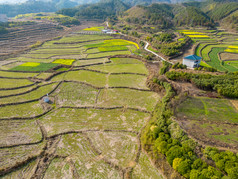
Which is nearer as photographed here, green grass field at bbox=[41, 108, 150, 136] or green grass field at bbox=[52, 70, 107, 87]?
green grass field at bbox=[41, 108, 150, 136]

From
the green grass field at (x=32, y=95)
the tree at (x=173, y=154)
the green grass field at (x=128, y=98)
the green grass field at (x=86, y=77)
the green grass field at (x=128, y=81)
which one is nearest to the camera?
the tree at (x=173, y=154)

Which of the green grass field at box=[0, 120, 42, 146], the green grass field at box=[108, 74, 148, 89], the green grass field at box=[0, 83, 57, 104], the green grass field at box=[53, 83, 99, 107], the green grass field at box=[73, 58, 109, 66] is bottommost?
the green grass field at box=[0, 120, 42, 146]

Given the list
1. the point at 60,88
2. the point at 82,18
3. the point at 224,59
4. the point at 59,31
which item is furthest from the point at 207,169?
the point at 82,18

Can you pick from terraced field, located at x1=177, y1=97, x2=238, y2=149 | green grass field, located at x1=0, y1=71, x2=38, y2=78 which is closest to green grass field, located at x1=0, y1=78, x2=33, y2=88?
green grass field, located at x1=0, y1=71, x2=38, y2=78

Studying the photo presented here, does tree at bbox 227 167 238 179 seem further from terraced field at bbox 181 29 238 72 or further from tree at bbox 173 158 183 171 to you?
terraced field at bbox 181 29 238 72

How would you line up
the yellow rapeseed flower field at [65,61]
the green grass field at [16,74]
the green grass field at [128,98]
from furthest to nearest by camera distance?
1. the yellow rapeseed flower field at [65,61]
2. the green grass field at [16,74]
3. the green grass field at [128,98]

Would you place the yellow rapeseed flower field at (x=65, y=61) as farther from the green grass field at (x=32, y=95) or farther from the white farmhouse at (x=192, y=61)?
the white farmhouse at (x=192, y=61)

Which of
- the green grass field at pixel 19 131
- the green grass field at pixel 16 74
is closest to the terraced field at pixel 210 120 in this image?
the green grass field at pixel 19 131

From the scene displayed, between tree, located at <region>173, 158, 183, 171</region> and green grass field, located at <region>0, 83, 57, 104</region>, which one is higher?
tree, located at <region>173, 158, 183, 171</region>

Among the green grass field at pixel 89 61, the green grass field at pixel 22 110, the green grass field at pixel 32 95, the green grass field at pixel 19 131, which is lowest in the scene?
the green grass field at pixel 19 131
